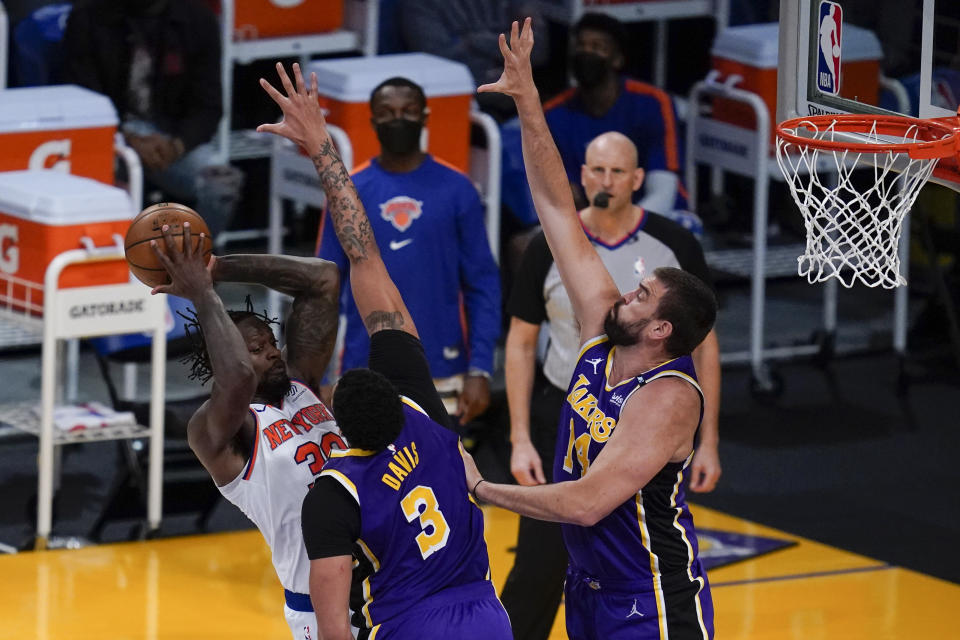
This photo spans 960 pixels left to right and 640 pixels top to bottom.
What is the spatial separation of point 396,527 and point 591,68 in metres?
5.80

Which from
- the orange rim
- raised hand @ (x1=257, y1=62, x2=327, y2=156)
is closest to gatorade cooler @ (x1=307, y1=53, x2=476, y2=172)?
the orange rim

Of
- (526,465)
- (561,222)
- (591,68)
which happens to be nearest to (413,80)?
(591,68)

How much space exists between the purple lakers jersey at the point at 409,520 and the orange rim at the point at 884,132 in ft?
5.45

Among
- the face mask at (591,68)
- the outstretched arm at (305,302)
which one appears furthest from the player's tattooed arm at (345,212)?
the face mask at (591,68)

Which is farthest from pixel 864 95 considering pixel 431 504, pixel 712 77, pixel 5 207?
pixel 431 504

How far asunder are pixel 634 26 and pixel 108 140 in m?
4.87

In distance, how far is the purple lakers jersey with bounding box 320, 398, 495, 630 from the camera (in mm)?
4602

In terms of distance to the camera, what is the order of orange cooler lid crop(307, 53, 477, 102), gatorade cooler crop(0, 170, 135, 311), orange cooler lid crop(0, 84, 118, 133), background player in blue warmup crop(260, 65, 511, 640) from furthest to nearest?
orange cooler lid crop(307, 53, 477, 102) < orange cooler lid crop(0, 84, 118, 133) < gatorade cooler crop(0, 170, 135, 311) < background player in blue warmup crop(260, 65, 511, 640)

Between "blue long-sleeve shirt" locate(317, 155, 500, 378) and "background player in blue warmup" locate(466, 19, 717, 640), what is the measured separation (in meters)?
2.27

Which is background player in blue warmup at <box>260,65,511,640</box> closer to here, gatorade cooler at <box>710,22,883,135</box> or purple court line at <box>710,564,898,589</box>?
purple court line at <box>710,564,898,589</box>

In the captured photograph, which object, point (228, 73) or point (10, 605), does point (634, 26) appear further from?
point (10, 605)

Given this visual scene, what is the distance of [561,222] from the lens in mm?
5703

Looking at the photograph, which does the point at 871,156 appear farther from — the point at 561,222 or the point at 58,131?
the point at 58,131

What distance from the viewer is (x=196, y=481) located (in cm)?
888
